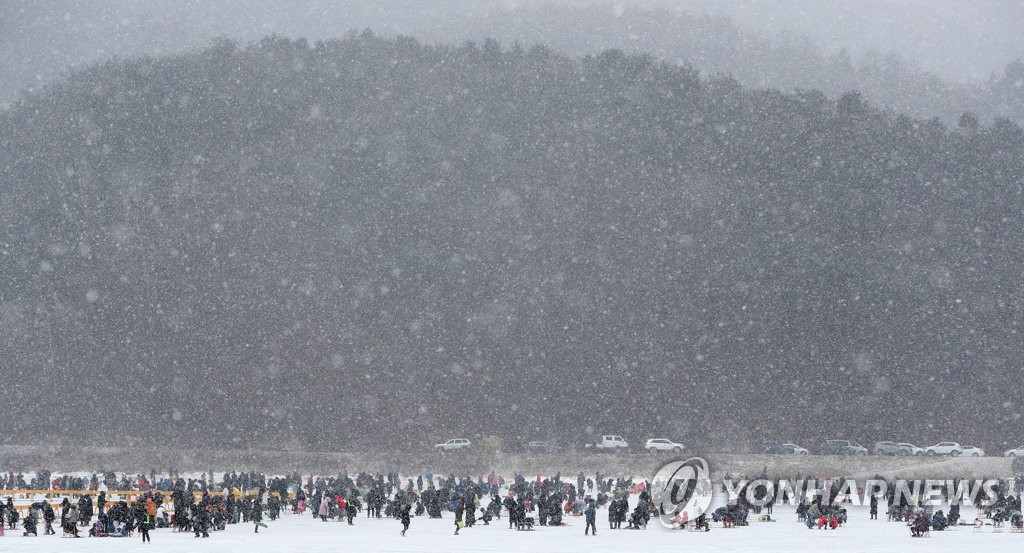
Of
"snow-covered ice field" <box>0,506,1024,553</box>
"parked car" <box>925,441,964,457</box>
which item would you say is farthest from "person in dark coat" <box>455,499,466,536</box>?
"parked car" <box>925,441,964,457</box>

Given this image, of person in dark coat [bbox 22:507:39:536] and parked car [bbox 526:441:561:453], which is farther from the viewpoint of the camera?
parked car [bbox 526:441:561:453]

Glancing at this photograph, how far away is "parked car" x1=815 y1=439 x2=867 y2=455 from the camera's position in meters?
51.8

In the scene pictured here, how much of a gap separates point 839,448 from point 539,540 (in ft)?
113

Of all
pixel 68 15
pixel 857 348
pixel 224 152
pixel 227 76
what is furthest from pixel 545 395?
pixel 68 15

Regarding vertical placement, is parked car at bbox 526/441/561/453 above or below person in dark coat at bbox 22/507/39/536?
above

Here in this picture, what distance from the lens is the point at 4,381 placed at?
65.6m

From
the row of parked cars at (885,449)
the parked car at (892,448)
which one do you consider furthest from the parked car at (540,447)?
the parked car at (892,448)

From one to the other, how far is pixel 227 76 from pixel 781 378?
4370 cm

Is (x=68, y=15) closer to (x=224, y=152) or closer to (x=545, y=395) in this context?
(x=224, y=152)

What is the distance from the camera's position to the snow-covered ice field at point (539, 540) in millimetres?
20422
